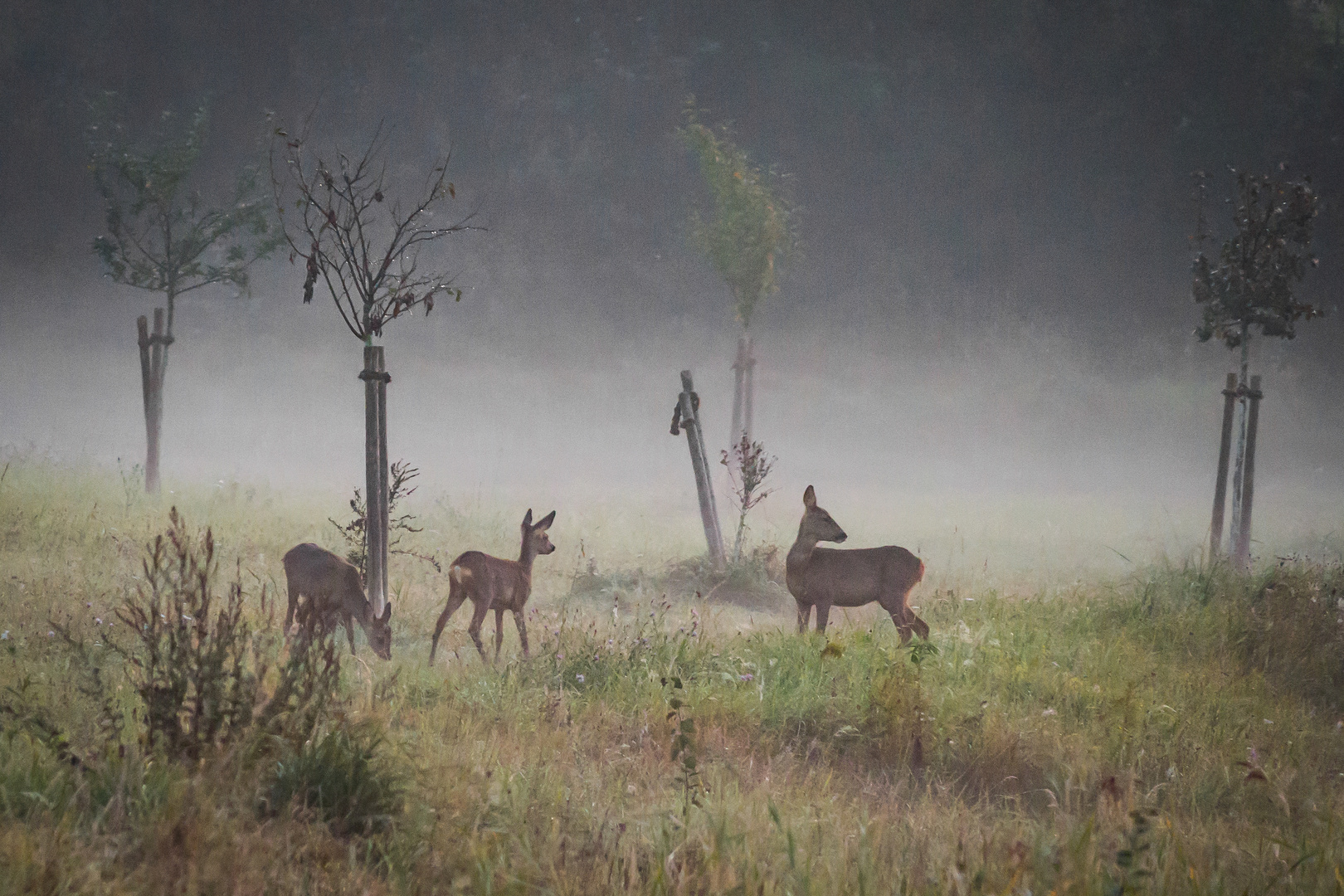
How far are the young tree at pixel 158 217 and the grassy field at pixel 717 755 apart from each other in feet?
14.2

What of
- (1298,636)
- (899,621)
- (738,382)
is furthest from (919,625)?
(738,382)

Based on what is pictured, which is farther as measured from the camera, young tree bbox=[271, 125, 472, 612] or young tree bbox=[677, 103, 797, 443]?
young tree bbox=[677, 103, 797, 443]

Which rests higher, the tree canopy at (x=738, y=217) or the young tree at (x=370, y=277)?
the tree canopy at (x=738, y=217)

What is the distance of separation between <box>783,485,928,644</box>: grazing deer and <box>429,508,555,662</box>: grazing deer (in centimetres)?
208

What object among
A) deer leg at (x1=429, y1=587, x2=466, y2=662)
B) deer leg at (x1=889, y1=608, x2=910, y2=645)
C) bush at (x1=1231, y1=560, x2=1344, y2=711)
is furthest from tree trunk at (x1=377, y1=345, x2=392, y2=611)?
bush at (x1=1231, y1=560, x2=1344, y2=711)

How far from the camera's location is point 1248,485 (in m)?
12.6

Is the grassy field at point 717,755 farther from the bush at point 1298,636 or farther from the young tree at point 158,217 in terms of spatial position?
the young tree at point 158,217

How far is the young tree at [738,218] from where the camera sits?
16.9 meters

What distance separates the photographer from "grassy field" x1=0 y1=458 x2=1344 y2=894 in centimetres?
340

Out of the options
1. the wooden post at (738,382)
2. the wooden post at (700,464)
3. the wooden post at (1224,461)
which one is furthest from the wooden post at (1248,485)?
the wooden post at (738,382)

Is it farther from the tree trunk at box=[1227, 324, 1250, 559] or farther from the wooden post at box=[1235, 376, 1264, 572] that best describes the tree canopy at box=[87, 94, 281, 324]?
the wooden post at box=[1235, 376, 1264, 572]

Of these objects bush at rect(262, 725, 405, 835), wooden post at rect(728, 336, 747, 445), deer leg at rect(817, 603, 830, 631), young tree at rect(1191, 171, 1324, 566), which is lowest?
deer leg at rect(817, 603, 830, 631)

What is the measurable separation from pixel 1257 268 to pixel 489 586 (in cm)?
966

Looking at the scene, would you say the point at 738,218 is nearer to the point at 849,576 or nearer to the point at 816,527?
the point at 816,527
